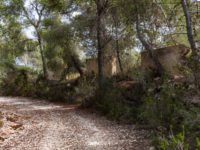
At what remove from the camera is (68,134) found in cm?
500

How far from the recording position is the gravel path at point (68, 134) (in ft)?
13.5

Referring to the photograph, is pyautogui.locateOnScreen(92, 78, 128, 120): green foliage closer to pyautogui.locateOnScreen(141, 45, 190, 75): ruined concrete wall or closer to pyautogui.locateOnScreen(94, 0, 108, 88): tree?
pyautogui.locateOnScreen(94, 0, 108, 88): tree

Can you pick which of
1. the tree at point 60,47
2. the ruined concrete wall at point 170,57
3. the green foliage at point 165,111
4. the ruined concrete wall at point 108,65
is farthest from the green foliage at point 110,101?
the tree at point 60,47

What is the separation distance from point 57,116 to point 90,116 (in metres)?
1.28

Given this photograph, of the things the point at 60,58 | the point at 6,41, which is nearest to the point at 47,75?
the point at 60,58

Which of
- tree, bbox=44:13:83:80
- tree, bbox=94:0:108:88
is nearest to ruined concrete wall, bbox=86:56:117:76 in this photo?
tree, bbox=44:13:83:80

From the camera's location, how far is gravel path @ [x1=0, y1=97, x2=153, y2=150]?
4.11 m

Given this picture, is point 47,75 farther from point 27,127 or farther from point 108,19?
point 27,127

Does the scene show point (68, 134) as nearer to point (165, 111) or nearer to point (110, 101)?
point (110, 101)

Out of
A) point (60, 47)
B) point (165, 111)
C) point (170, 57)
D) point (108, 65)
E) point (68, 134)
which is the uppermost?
point (60, 47)

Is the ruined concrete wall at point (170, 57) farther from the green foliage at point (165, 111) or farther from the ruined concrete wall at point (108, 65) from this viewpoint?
the ruined concrete wall at point (108, 65)

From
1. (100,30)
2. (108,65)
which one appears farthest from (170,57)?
(108,65)

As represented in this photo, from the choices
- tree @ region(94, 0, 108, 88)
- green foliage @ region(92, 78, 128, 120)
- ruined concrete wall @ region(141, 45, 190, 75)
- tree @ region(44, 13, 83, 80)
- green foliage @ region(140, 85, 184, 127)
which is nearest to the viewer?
green foliage @ region(140, 85, 184, 127)

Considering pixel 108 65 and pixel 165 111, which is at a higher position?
pixel 108 65
